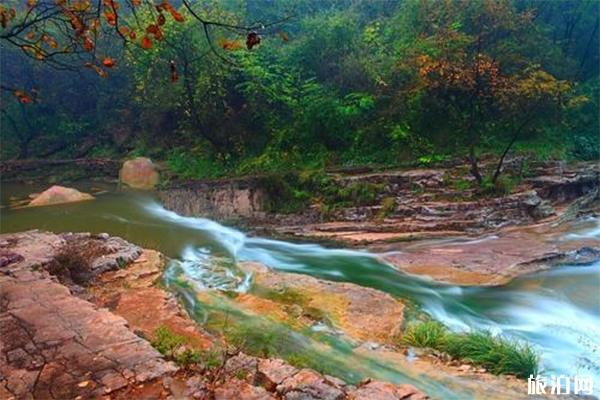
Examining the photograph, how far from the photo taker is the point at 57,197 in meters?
15.4

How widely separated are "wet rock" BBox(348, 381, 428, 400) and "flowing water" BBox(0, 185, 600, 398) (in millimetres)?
542

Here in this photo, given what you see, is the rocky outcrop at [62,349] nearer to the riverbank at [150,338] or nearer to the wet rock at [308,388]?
the riverbank at [150,338]

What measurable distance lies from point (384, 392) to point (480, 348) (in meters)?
1.67

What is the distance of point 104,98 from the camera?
22.1 m

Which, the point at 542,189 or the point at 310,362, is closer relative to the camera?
the point at 310,362

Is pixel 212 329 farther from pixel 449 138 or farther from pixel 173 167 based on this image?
pixel 173 167

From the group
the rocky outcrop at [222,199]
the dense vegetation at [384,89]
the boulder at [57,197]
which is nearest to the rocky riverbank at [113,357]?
the rocky outcrop at [222,199]

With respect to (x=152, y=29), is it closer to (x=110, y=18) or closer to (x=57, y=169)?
(x=110, y=18)

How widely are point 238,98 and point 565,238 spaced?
10.7 metres

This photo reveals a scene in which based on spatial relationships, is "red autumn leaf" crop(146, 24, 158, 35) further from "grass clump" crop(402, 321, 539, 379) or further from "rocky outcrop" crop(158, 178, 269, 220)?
"rocky outcrop" crop(158, 178, 269, 220)

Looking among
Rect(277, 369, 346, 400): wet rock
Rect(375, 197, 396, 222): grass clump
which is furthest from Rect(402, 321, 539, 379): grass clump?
Rect(375, 197, 396, 222): grass clump

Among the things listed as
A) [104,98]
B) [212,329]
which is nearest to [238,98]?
[104,98]

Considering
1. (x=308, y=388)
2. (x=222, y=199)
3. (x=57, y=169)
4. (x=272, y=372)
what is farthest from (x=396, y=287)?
(x=57, y=169)

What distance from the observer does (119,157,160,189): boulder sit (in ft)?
56.3
